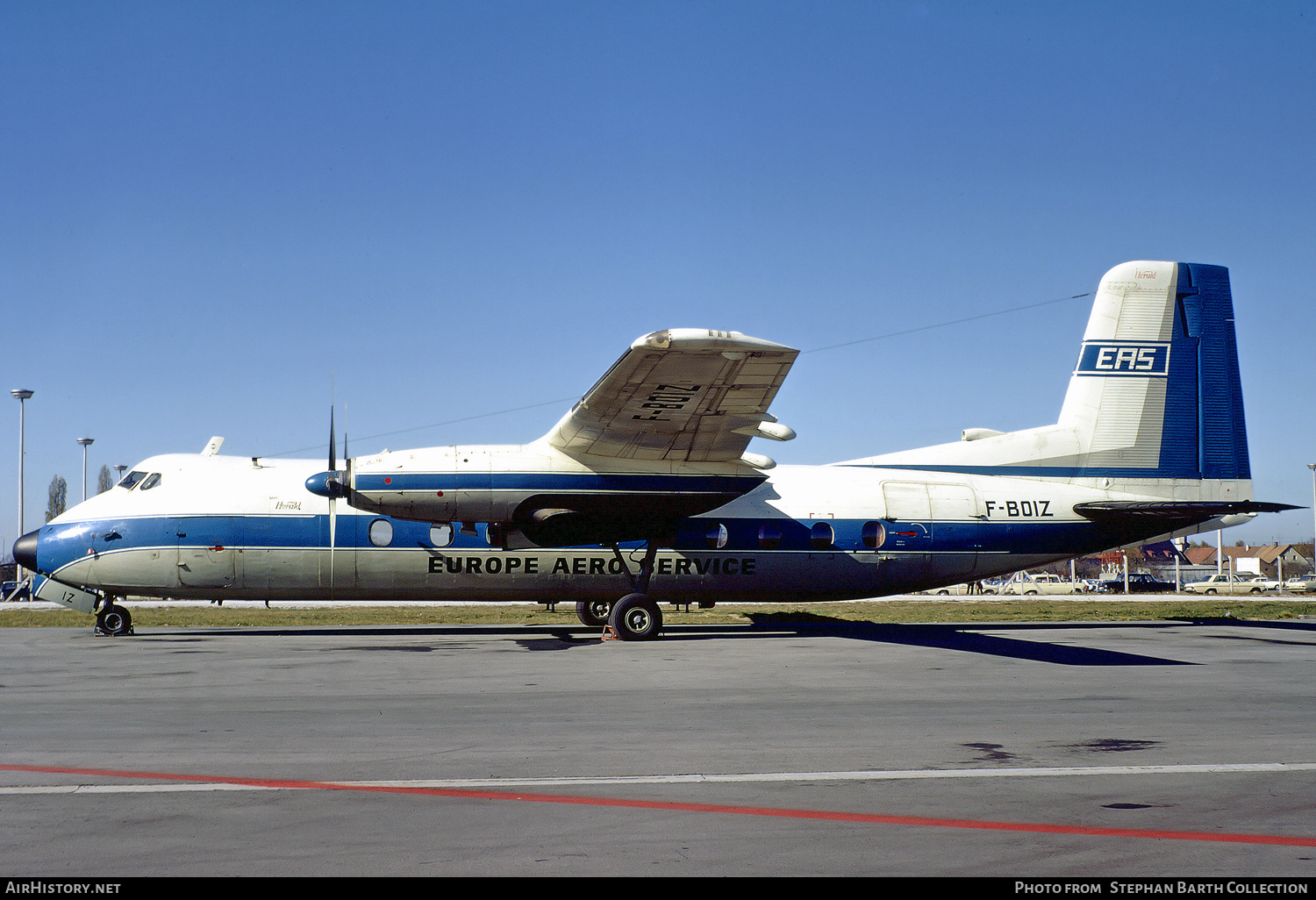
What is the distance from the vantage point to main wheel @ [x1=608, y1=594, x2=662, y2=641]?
1895 centimetres

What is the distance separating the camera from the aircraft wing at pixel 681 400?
1391 centimetres

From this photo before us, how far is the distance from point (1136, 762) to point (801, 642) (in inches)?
441

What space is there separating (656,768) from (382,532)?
1345 cm

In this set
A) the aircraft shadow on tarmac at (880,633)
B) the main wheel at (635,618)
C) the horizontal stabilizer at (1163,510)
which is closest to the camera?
the aircraft shadow on tarmac at (880,633)

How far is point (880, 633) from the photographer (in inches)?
813

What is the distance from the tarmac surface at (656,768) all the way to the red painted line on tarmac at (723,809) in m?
0.03

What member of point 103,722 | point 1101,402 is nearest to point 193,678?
point 103,722

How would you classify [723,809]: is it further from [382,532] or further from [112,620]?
[112,620]

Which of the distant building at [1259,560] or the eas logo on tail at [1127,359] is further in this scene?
the distant building at [1259,560]

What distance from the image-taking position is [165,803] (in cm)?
604

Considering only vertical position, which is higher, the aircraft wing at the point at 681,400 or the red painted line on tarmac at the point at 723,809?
the aircraft wing at the point at 681,400

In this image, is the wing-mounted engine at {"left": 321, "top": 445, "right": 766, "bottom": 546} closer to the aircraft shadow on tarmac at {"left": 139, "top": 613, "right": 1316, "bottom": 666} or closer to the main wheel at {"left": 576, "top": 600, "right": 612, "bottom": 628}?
the aircraft shadow on tarmac at {"left": 139, "top": 613, "right": 1316, "bottom": 666}

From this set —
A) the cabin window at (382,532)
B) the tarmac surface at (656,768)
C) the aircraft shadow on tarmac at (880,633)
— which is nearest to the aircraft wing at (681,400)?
the aircraft shadow on tarmac at (880,633)

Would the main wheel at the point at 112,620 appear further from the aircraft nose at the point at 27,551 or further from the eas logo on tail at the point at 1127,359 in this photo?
the eas logo on tail at the point at 1127,359
